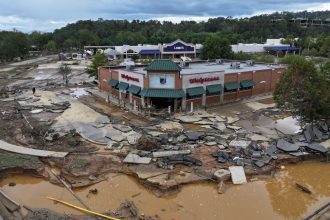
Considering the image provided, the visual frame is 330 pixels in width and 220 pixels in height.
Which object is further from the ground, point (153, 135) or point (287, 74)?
point (287, 74)

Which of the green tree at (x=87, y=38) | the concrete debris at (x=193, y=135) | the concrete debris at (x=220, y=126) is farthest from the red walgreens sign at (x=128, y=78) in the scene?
the green tree at (x=87, y=38)

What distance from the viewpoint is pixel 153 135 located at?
96.7 feet

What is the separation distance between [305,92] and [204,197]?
47.4 feet

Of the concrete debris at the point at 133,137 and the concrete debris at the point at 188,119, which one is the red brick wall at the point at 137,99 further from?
the concrete debris at the point at 133,137

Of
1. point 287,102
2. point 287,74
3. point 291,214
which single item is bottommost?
point 291,214

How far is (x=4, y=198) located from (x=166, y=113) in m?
20.2

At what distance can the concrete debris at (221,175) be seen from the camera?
866 inches

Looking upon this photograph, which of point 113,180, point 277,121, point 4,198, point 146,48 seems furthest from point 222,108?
point 146,48

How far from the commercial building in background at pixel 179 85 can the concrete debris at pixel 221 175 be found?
14799mm

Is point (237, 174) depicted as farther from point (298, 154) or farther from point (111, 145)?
point (111, 145)

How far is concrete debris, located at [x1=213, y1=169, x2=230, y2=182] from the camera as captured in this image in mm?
22006

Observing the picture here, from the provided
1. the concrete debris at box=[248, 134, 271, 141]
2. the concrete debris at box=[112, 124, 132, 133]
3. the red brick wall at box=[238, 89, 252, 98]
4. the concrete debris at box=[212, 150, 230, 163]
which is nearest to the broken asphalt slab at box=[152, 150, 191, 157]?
the concrete debris at box=[212, 150, 230, 163]

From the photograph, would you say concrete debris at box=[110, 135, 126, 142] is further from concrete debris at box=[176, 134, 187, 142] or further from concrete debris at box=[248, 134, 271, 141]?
concrete debris at box=[248, 134, 271, 141]

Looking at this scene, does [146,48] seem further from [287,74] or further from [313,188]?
[313,188]
